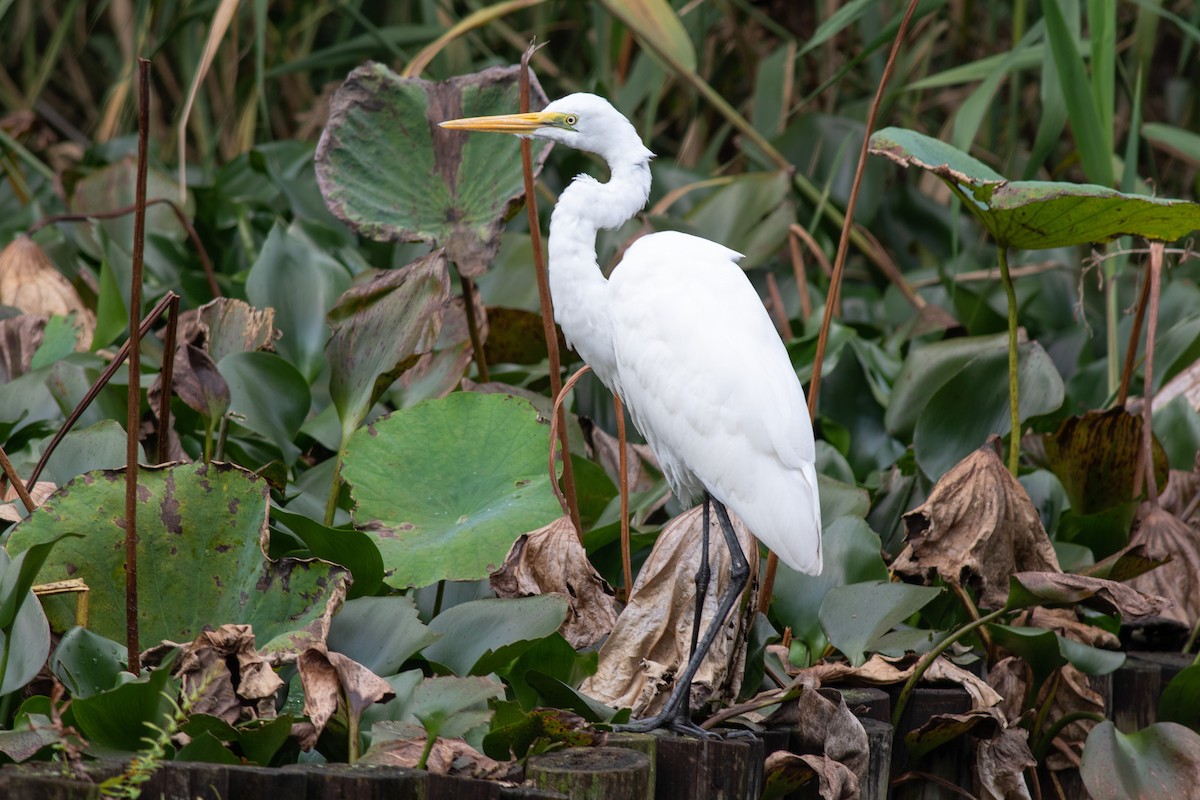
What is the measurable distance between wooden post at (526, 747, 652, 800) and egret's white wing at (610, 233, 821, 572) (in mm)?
374

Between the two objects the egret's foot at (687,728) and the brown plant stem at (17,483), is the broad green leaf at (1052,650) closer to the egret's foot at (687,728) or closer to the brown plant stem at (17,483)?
the egret's foot at (687,728)

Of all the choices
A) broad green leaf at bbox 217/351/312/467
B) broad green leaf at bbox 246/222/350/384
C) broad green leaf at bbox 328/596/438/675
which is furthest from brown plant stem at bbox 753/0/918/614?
broad green leaf at bbox 246/222/350/384

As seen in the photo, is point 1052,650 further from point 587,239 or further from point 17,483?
point 17,483

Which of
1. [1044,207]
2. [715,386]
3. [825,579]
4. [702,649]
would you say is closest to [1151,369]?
[1044,207]

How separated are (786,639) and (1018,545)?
32 cm

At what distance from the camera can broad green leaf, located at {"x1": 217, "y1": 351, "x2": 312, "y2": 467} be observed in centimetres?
183

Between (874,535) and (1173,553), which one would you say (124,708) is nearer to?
(874,535)

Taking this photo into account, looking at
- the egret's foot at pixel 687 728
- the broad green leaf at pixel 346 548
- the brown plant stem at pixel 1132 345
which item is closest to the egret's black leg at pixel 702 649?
the egret's foot at pixel 687 728

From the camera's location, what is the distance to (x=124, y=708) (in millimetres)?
1088

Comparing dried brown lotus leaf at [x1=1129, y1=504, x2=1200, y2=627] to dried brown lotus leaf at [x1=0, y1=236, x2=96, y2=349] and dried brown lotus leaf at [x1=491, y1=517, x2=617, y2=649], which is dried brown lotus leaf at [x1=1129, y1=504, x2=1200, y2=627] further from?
dried brown lotus leaf at [x1=0, y1=236, x2=96, y2=349]

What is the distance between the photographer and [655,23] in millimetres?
2262

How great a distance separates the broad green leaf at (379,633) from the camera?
1351 millimetres

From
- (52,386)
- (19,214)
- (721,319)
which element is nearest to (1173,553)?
(721,319)

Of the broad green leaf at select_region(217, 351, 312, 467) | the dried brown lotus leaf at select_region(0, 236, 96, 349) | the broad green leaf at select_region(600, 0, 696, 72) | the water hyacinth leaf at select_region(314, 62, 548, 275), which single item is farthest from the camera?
the dried brown lotus leaf at select_region(0, 236, 96, 349)
